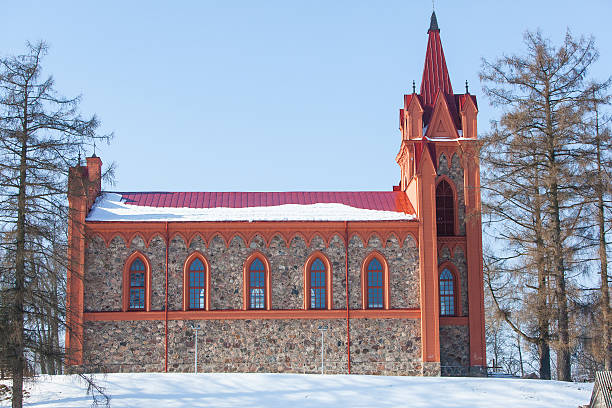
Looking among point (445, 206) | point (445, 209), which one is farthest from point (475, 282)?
point (445, 206)

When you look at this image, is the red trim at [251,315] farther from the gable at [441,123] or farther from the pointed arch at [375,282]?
the gable at [441,123]

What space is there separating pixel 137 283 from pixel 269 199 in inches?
296

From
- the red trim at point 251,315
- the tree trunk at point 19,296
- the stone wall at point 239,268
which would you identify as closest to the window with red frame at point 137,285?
the stone wall at point 239,268

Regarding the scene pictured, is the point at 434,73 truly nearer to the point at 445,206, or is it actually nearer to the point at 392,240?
the point at 445,206

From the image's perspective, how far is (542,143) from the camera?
29656 millimetres

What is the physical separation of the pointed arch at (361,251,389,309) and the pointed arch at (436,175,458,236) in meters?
3.39

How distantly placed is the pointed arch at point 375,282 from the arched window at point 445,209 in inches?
136

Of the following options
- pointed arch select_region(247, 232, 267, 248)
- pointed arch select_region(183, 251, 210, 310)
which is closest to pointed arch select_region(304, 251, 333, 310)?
pointed arch select_region(247, 232, 267, 248)

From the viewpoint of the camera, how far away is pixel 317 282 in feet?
112

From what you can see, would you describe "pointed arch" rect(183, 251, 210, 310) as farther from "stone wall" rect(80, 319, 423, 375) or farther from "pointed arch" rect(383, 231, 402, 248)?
"pointed arch" rect(383, 231, 402, 248)

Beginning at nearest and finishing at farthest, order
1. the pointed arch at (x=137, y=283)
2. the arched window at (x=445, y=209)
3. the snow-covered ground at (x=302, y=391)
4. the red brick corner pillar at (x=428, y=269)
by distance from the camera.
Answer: the snow-covered ground at (x=302, y=391) < the red brick corner pillar at (x=428, y=269) < the pointed arch at (x=137, y=283) < the arched window at (x=445, y=209)

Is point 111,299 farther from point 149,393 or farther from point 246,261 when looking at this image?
point 149,393

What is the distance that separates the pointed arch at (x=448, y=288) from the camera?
3500 centimetres

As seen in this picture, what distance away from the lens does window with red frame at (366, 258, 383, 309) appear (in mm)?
34219
